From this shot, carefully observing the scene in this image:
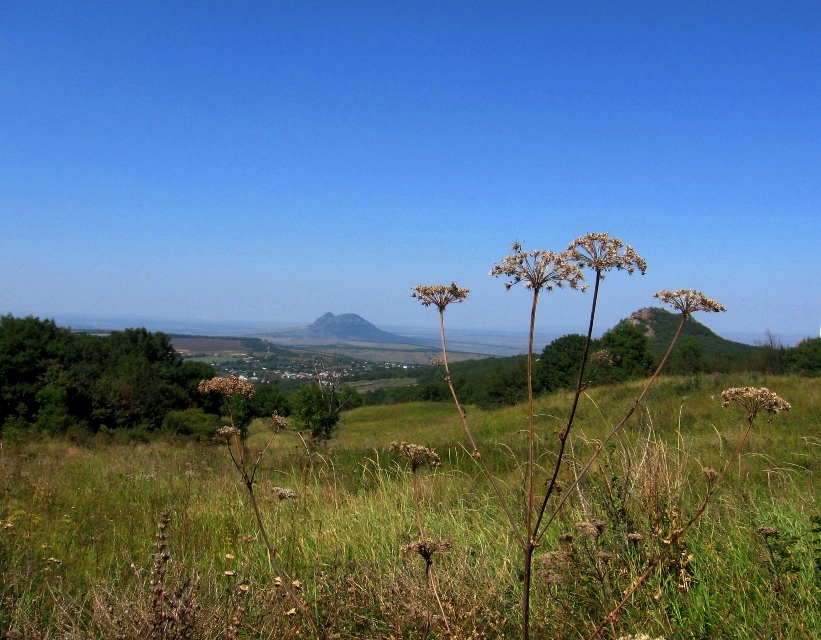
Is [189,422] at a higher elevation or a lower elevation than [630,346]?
lower

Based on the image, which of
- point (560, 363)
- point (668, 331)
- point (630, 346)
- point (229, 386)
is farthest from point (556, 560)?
point (668, 331)

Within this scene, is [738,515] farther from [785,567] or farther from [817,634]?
[817,634]

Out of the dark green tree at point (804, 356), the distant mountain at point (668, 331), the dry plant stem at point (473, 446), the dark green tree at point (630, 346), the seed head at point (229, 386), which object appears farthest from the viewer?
the distant mountain at point (668, 331)

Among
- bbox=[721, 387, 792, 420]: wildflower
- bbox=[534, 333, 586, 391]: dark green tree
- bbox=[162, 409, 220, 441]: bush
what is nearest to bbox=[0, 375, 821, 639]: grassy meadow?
bbox=[721, 387, 792, 420]: wildflower

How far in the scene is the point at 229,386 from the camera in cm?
246

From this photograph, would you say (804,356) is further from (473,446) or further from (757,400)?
(473,446)

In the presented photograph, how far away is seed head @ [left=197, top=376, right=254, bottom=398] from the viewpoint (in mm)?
2420

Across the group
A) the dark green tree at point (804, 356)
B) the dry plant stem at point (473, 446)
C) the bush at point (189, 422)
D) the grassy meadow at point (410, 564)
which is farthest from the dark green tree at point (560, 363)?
the dry plant stem at point (473, 446)

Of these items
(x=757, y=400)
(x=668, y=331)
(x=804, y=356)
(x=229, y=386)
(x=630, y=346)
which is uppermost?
(x=668, y=331)

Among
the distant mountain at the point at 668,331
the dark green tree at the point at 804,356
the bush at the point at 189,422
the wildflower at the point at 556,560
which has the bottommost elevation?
the bush at the point at 189,422

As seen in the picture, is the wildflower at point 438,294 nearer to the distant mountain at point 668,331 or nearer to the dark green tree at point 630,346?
the dark green tree at point 630,346

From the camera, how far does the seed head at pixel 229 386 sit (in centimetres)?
242

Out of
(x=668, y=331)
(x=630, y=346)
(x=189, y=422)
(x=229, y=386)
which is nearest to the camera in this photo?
(x=229, y=386)

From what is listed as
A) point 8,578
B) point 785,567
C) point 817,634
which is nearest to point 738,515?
point 785,567
